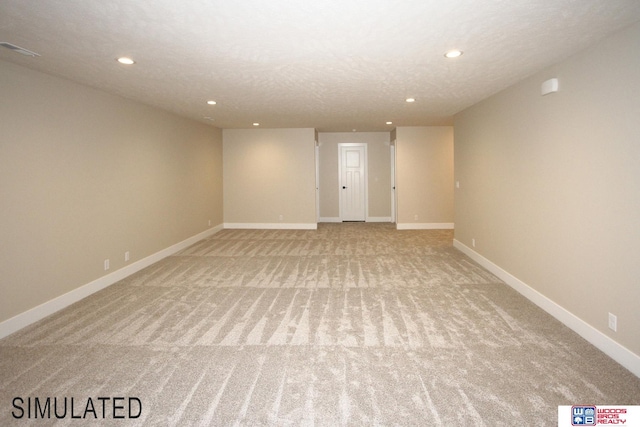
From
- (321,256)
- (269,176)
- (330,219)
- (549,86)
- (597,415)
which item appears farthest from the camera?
(330,219)

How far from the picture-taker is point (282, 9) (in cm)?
248

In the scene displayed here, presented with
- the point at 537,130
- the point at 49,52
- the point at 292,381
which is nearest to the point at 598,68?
the point at 537,130

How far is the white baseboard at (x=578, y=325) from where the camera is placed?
2.70 m

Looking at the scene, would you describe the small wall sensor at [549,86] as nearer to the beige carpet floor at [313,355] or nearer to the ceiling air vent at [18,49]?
the beige carpet floor at [313,355]

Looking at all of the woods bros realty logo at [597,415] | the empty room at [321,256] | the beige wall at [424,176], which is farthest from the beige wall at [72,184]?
the beige wall at [424,176]

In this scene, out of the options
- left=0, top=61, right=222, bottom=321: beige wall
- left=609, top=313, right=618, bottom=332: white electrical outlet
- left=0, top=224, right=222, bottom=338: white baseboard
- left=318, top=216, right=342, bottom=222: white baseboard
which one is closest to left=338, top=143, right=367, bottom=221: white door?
left=318, top=216, right=342, bottom=222: white baseboard

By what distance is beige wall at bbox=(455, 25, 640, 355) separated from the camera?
8.91 feet

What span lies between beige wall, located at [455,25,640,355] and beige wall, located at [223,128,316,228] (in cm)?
504

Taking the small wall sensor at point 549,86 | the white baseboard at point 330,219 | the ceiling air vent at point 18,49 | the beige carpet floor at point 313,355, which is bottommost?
the beige carpet floor at point 313,355

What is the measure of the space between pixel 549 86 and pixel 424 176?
5.61m

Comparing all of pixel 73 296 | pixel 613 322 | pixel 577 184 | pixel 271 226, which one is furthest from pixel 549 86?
pixel 271 226

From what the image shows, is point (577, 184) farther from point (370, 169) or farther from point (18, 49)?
point (370, 169)

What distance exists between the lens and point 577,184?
131 inches

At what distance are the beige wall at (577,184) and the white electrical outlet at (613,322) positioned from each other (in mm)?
31
